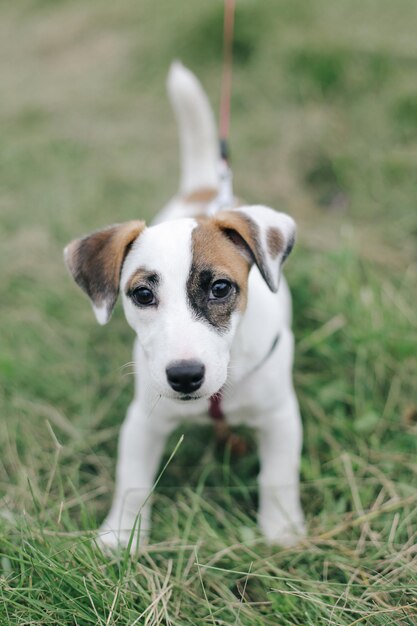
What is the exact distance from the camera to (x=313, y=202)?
5.45 meters

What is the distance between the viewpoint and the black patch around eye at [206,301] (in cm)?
243

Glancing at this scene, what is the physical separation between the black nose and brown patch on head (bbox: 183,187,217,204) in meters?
1.85

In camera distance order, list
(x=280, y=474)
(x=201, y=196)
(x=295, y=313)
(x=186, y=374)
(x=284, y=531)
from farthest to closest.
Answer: (x=295, y=313), (x=201, y=196), (x=280, y=474), (x=284, y=531), (x=186, y=374)

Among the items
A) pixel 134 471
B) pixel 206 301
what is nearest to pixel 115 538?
pixel 134 471

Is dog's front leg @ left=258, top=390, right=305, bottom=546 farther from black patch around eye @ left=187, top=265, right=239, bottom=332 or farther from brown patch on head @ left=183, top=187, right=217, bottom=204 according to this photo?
brown patch on head @ left=183, top=187, right=217, bottom=204

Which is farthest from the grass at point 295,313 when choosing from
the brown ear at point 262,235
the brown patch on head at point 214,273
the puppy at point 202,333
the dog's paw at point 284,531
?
the brown ear at point 262,235

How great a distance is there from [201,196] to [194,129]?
629mm

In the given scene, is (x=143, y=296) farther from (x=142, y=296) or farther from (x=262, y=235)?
(x=262, y=235)

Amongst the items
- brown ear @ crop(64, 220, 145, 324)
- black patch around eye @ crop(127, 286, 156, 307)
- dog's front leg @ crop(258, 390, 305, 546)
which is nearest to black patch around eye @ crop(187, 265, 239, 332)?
black patch around eye @ crop(127, 286, 156, 307)

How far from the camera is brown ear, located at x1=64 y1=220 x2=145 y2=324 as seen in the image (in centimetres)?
265

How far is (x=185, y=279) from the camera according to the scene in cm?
242

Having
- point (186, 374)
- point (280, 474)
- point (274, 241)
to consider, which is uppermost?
point (274, 241)

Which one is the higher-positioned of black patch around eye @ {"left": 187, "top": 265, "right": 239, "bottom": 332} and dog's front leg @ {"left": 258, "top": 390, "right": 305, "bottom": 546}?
black patch around eye @ {"left": 187, "top": 265, "right": 239, "bottom": 332}

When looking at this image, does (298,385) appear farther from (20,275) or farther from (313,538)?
(20,275)
